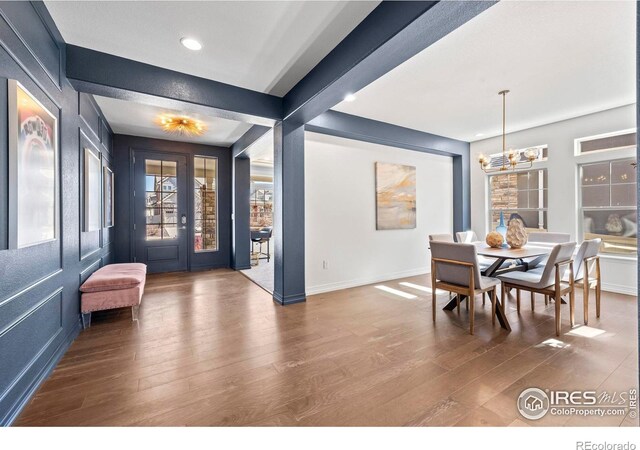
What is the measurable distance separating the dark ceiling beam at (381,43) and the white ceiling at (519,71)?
591 mm

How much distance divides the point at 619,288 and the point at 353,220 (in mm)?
3981

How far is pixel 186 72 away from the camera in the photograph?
9.35 feet

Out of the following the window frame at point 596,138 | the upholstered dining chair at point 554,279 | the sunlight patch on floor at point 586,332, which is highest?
the window frame at point 596,138

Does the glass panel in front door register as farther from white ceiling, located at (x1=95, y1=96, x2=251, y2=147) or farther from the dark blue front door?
white ceiling, located at (x1=95, y1=96, x2=251, y2=147)

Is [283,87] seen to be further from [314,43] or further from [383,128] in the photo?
[383,128]

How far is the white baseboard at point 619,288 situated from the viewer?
12.8ft

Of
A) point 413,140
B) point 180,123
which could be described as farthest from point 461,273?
point 180,123

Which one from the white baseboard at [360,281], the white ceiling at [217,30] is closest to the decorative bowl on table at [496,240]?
the white baseboard at [360,281]

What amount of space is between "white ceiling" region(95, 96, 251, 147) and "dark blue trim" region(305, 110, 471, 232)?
151 centimetres

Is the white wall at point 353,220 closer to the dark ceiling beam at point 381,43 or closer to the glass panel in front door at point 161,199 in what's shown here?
the dark ceiling beam at point 381,43

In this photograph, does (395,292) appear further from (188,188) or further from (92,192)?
(188,188)

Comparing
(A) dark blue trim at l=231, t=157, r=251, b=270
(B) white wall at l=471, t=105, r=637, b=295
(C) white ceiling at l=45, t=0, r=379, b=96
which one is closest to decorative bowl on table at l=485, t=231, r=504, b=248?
(B) white wall at l=471, t=105, r=637, b=295
